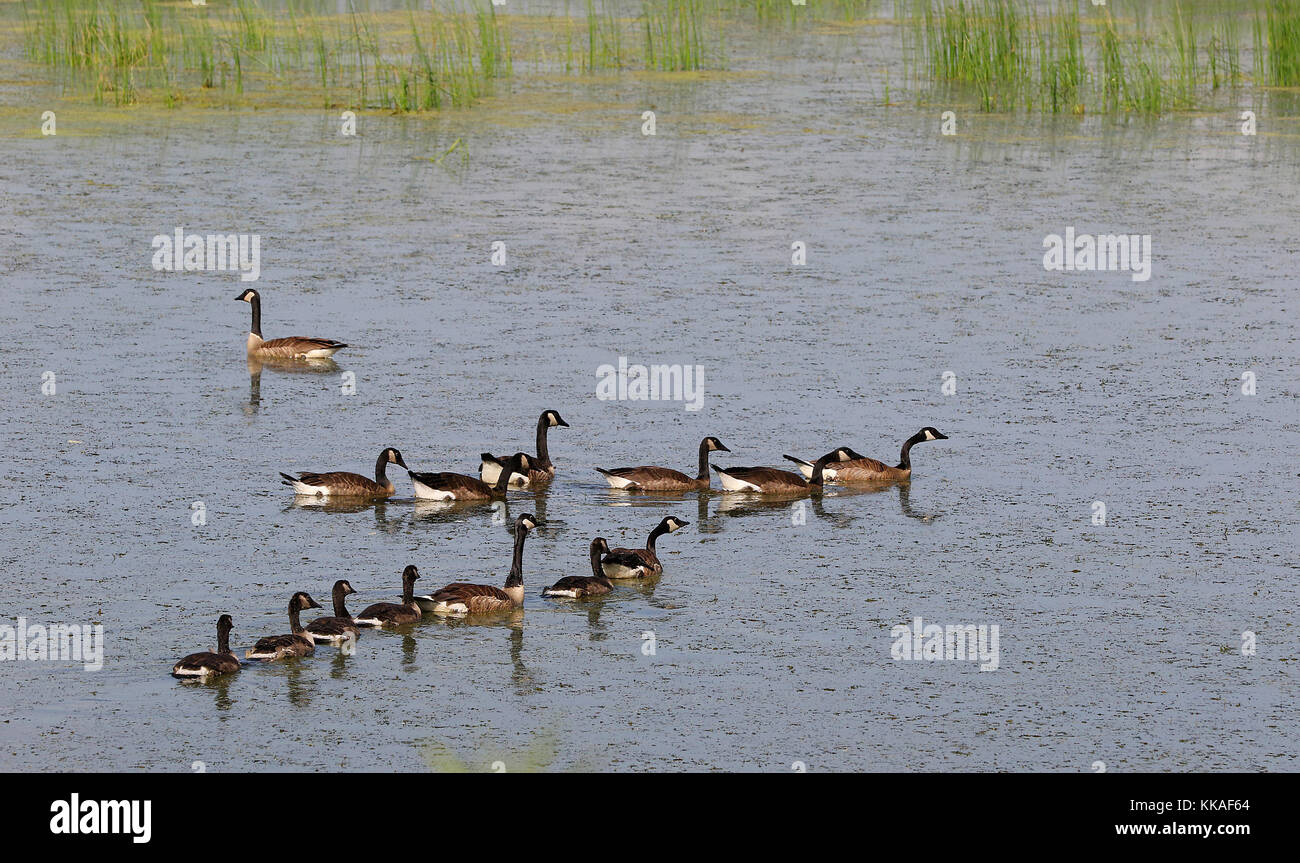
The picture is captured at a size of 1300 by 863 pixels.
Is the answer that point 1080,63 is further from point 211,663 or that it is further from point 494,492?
point 211,663

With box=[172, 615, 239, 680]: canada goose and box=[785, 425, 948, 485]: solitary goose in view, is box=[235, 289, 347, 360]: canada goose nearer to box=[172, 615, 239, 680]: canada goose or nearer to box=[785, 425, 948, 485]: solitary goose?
box=[785, 425, 948, 485]: solitary goose

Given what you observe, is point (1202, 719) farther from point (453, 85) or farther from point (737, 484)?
point (453, 85)

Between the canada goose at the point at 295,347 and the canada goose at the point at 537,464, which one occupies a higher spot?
the canada goose at the point at 295,347

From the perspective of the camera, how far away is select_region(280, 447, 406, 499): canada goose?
506 inches

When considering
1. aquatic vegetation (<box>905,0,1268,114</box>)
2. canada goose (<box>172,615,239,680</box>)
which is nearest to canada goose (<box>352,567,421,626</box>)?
canada goose (<box>172,615,239,680</box>)

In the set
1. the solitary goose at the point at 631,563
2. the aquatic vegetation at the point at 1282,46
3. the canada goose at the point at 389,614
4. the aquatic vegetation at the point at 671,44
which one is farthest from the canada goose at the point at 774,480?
the aquatic vegetation at the point at 1282,46

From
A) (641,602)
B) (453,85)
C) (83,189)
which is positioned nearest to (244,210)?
(83,189)

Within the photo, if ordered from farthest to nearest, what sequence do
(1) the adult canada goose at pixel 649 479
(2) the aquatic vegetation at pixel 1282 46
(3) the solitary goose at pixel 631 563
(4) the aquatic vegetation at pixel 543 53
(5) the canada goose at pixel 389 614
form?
1. (2) the aquatic vegetation at pixel 1282 46
2. (4) the aquatic vegetation at pixel 543 53
3. (1) the adult canada goose at pixel 649 479
4. (3) the solitary goose at pixel 631 563
5. (5) the canada goose at pixel 389 614

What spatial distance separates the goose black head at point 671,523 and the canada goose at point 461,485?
4.13 ft

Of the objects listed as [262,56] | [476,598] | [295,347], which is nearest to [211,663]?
[476,598]

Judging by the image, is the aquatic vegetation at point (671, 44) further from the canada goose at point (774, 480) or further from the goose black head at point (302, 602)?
the goose black head at point (302, 602)

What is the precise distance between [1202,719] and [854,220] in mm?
12749

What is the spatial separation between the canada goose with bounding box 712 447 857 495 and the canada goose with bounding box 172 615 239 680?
464 centimetres

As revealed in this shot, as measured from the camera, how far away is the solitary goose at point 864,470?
13.6m
